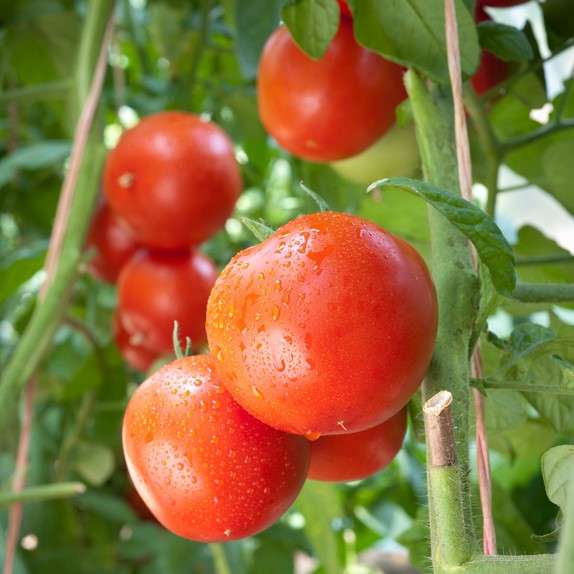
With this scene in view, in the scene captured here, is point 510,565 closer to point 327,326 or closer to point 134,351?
point 327,326

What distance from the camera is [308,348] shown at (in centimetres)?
34

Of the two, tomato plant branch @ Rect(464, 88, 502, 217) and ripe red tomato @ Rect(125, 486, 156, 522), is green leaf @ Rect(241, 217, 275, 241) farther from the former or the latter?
ripe red tomato @ Rect(125, 486, 156, 522)

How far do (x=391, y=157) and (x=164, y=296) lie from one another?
13.2 inches

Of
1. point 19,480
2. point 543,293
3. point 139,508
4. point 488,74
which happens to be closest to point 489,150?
point 488,74

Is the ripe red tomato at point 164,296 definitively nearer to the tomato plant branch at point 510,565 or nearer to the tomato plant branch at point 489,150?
the tomato plant branch at point 489,150

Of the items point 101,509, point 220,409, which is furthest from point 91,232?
point 220,409

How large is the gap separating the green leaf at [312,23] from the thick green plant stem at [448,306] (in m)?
0.06

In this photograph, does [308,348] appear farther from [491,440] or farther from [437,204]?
[491,440]

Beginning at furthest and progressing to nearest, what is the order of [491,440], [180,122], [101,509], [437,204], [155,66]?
[155,66]
[101,509]
[180,122]
[491,440]
[437,204]

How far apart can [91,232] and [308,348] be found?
28.9 inches

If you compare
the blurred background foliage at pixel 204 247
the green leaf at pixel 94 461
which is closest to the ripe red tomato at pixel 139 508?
the blurred background foliage at pixel 204 247

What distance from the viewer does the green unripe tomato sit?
0.66 meters

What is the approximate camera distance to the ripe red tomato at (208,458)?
39cm

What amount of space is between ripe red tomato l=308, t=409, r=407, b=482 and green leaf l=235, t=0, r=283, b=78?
1.24ft
